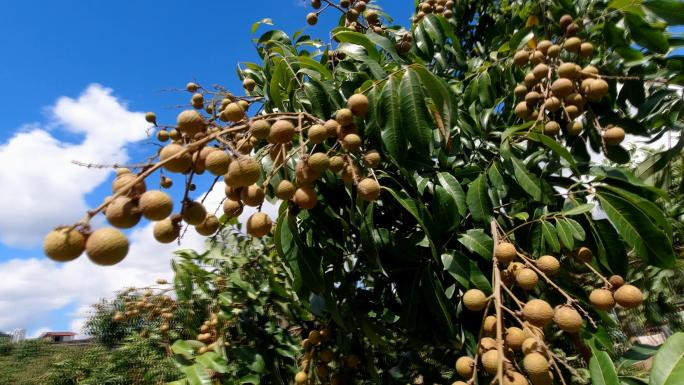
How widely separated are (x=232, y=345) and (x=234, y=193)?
118 cm

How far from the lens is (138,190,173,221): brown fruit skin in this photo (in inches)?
24.0

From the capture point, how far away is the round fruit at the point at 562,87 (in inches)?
51.7

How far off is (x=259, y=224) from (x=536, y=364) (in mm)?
658

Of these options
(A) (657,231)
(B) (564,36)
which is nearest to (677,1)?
(B) (564,36)

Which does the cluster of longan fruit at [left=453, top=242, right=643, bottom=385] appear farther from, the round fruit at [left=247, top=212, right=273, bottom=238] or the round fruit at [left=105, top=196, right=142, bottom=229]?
the round fruit at [left=105, top=196, right=142, bottom=229]

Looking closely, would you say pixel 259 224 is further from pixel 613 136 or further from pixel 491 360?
pixel 613 136

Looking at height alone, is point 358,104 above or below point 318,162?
above

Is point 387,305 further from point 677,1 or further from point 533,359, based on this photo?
point 677,1

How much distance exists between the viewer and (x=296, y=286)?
1216mm

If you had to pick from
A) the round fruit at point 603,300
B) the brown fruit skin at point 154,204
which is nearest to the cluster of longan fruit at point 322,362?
the round fruit at point 603,300

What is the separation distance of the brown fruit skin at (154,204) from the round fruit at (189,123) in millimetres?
155

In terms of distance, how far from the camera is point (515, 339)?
3.03 feet

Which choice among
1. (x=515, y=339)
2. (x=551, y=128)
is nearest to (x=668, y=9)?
(x=551, y=128)

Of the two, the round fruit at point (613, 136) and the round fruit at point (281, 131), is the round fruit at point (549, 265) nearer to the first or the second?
the round fruit at point (613, 136)
